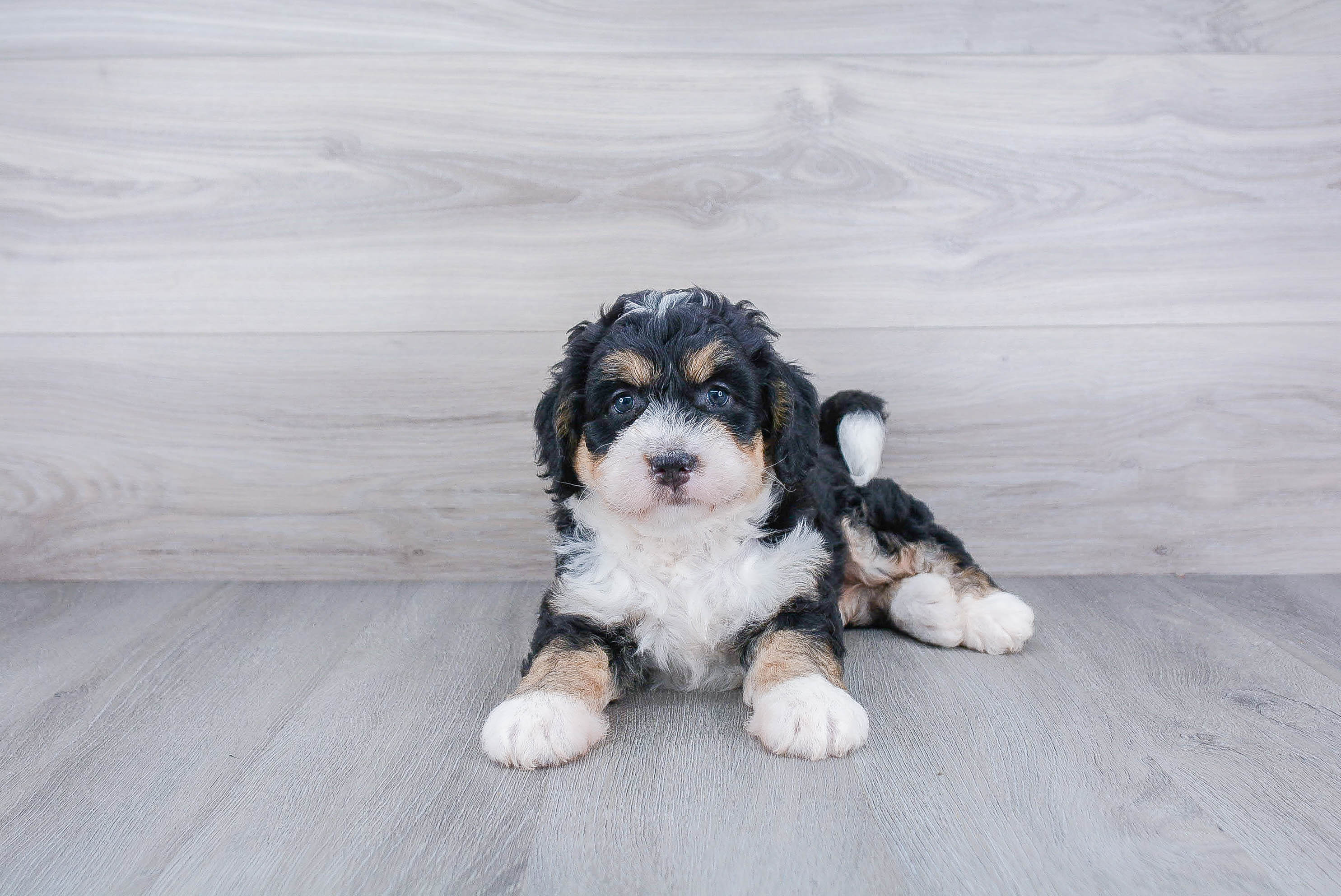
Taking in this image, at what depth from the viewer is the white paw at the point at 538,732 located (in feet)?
5.09

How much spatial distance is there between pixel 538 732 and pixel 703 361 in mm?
676

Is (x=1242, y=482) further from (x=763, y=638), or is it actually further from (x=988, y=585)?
(x=763, y=638)

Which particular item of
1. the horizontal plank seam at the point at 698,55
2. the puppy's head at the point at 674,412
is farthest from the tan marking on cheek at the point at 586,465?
the horizontal plank seam at the point at 698,55

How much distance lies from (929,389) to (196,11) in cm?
206

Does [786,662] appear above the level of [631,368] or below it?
below

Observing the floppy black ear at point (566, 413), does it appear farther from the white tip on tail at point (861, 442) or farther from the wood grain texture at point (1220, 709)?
the wood grain texture at point (1220, 709)

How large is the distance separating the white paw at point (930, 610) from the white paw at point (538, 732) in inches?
33.1

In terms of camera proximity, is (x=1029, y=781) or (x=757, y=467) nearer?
(x=1029, y=781)

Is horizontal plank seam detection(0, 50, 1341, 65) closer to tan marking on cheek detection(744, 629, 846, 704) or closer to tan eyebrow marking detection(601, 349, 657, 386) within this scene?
tan eyebrow marking detection(601, 349, 657, 386)

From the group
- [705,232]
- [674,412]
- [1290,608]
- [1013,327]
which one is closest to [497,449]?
[705,232]

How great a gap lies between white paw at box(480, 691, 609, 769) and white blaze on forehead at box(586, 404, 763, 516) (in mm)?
343

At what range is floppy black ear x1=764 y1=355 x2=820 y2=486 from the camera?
1831 millimetres

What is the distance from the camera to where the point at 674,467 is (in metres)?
1.62

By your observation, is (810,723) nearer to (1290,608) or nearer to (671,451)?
(671,451)
